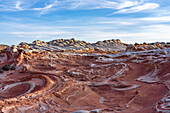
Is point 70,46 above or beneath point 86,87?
above

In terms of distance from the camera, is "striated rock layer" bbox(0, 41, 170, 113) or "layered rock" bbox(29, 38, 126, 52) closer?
"striated rock layer" bbox(0, 41, 170, 113)

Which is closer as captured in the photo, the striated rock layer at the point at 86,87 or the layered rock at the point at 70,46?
the striated rock layer at the point at 86,87

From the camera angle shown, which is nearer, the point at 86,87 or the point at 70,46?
the point at 86,87

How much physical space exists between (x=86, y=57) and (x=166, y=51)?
9.79 metres

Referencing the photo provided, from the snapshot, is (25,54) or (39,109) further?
(25,54)

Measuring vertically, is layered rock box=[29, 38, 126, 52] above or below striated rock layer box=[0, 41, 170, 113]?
above

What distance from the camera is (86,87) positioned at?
1041 cm

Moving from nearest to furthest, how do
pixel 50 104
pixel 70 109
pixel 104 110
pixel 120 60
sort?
pixel 104 110 → pixel 70 109 → pixel 50 104 → pixel 120 60

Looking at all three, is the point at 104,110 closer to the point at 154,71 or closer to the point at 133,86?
the point at 133,86

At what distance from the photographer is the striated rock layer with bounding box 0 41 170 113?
7053 mm

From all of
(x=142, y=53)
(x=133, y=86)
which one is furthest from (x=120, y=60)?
(x=133, y=86)

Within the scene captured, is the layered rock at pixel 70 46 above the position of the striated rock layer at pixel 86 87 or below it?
above

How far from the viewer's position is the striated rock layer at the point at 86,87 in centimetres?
705

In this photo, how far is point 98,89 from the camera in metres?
10.2
